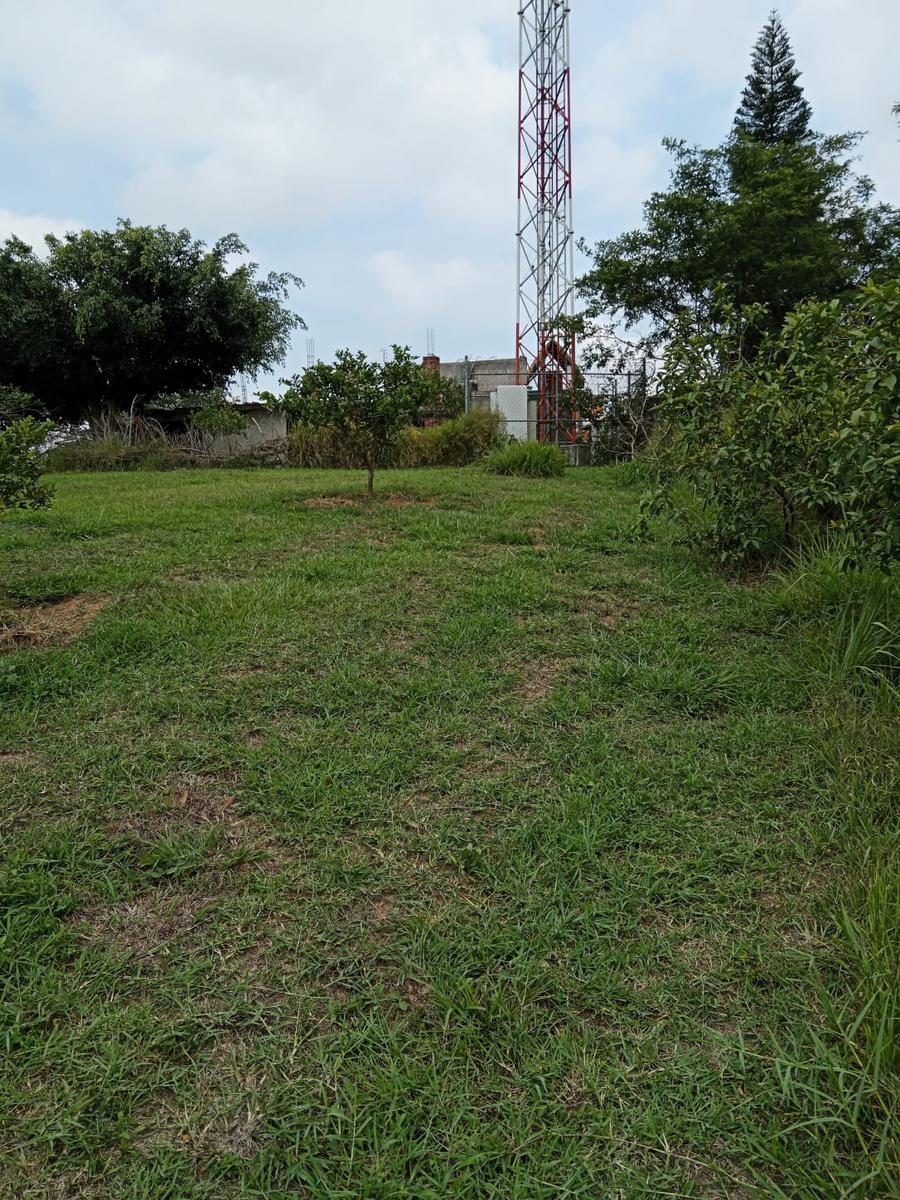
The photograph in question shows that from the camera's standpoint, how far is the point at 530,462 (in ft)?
26.7

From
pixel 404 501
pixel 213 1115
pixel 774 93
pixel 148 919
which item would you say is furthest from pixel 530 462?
pixel 774 93

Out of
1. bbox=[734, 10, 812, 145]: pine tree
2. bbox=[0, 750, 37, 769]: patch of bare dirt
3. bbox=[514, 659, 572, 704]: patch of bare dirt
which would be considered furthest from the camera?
bbox=[734, 10, 812, 145]: pine tree

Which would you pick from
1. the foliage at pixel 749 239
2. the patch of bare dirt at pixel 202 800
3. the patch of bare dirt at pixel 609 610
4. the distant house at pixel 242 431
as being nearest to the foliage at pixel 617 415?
the foliage at pixel 749 239

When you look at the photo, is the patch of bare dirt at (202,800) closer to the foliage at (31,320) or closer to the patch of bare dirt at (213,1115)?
the patch of bare dirt at (213,1115)

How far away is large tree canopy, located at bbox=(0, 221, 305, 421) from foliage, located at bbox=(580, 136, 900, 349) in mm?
7120

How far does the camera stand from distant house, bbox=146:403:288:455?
12.1 meters

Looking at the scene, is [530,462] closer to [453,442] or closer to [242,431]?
[453,442]

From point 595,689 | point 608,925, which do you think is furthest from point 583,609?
point 608,925

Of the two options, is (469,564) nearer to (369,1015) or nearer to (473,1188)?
(369,1015)

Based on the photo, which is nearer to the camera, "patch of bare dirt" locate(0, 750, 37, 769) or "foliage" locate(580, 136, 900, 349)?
"patch of bare dirt" locate(0, 750, 37, 769)

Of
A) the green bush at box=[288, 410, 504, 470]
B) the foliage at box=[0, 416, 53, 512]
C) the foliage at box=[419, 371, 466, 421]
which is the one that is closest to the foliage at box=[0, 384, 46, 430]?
the green bush at box=[288, 410, 504, 470]

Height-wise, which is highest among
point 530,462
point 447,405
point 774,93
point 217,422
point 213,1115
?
point 774,93

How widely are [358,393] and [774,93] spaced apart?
18536 mm

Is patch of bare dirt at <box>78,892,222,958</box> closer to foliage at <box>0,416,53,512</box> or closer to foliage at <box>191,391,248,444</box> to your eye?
foliage at <box>0,416,53,512</box>
